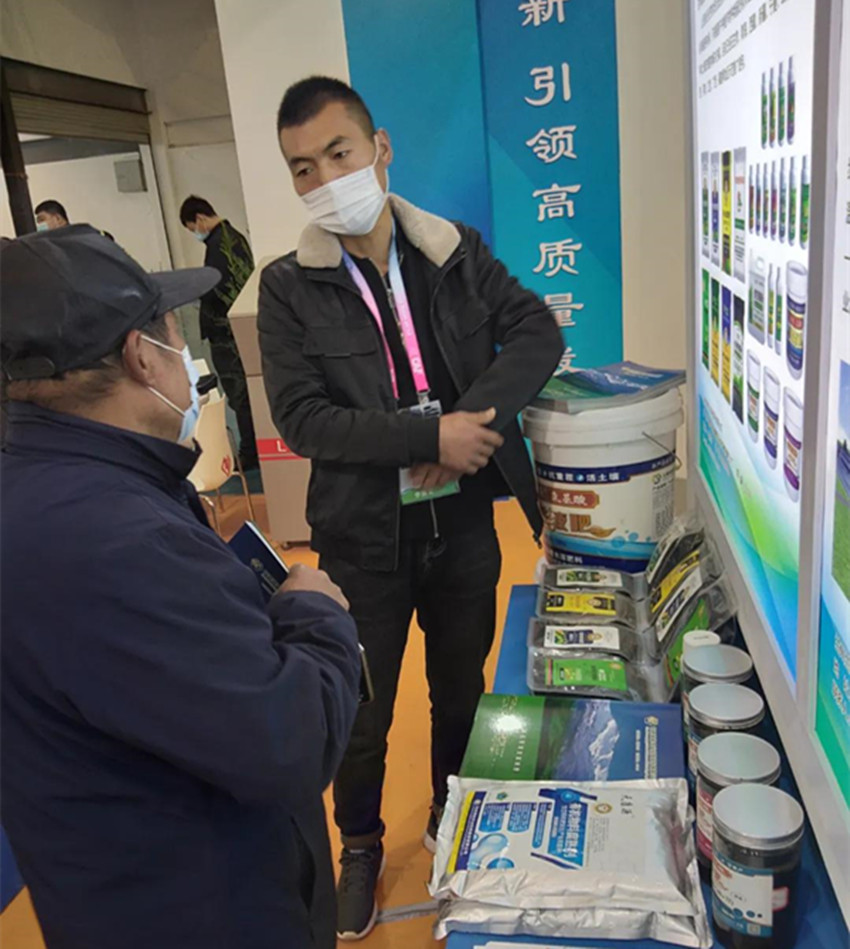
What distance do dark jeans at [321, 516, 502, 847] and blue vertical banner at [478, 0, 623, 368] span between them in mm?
1980

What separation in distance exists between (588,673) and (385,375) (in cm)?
66

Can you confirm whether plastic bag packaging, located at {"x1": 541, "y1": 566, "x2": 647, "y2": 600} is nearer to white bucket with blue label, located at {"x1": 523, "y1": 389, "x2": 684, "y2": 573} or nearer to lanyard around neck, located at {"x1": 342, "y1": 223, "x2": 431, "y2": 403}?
white bucket with blue label, located at {"x1": 523, "y1": 389, "x2": 684, "y2": 573}

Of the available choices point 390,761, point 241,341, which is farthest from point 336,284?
point 241,341

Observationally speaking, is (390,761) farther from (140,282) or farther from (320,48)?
(320,48)

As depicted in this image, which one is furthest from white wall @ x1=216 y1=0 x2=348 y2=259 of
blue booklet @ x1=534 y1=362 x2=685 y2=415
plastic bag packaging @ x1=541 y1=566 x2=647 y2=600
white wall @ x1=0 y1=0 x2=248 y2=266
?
plastic bag packaging @ x1=541 y1=566 x2=647 y2=600

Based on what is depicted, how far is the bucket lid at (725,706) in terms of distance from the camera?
3.22 feet

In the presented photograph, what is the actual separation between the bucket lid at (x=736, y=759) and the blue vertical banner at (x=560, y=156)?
2732 millimetres

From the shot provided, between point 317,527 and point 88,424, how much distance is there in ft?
2.67

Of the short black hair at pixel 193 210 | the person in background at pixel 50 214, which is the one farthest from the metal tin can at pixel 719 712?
the person in background at pixel 50 214

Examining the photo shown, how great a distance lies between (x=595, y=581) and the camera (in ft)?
5.08

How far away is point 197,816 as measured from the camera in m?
0.92

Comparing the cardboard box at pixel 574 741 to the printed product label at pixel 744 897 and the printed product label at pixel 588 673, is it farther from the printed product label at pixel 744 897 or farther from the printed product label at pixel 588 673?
the printed product label at pixel 744 897

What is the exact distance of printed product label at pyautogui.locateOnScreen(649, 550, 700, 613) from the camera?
1.39 metres

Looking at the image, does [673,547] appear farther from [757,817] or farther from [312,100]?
[312,100]
